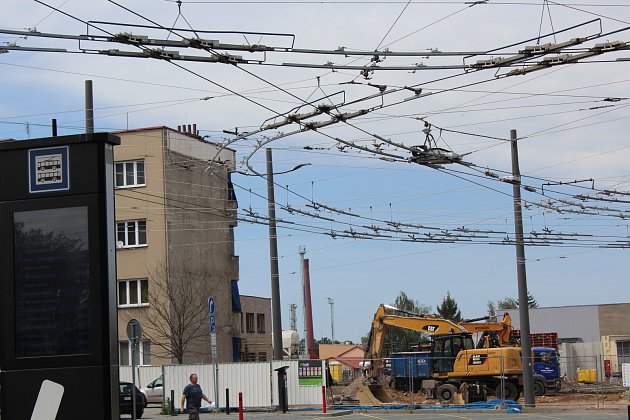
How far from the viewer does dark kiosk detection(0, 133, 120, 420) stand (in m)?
9.81

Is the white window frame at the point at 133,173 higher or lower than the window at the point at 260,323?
higher

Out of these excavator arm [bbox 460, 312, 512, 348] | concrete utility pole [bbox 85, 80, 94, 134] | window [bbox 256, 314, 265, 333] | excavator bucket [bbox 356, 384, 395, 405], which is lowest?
excavator bucket [bbox 356, 384, 395, 405]

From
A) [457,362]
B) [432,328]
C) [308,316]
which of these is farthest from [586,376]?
[308,316]

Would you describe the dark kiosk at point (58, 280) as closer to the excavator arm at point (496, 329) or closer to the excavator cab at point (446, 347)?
the excavator cab at point (446, 347)

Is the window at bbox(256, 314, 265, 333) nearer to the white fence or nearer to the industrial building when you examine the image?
the white fence

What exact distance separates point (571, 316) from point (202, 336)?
42.4 metres

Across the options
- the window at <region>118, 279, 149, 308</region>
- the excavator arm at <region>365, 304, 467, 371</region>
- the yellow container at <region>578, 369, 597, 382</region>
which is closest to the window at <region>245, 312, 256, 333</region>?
the window at <region>118, 279, 149, 308</region>

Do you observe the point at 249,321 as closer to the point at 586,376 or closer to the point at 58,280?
the point at 586,376

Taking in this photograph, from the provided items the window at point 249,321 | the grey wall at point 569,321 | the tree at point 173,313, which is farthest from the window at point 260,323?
the grey wall at point 569,321

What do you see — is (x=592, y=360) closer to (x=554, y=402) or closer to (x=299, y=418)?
(x=554, y=402)

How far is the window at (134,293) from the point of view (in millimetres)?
53656

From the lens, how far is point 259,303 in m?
67.4

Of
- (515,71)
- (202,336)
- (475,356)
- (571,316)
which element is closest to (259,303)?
(202,336)

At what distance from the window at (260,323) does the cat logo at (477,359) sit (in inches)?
999
